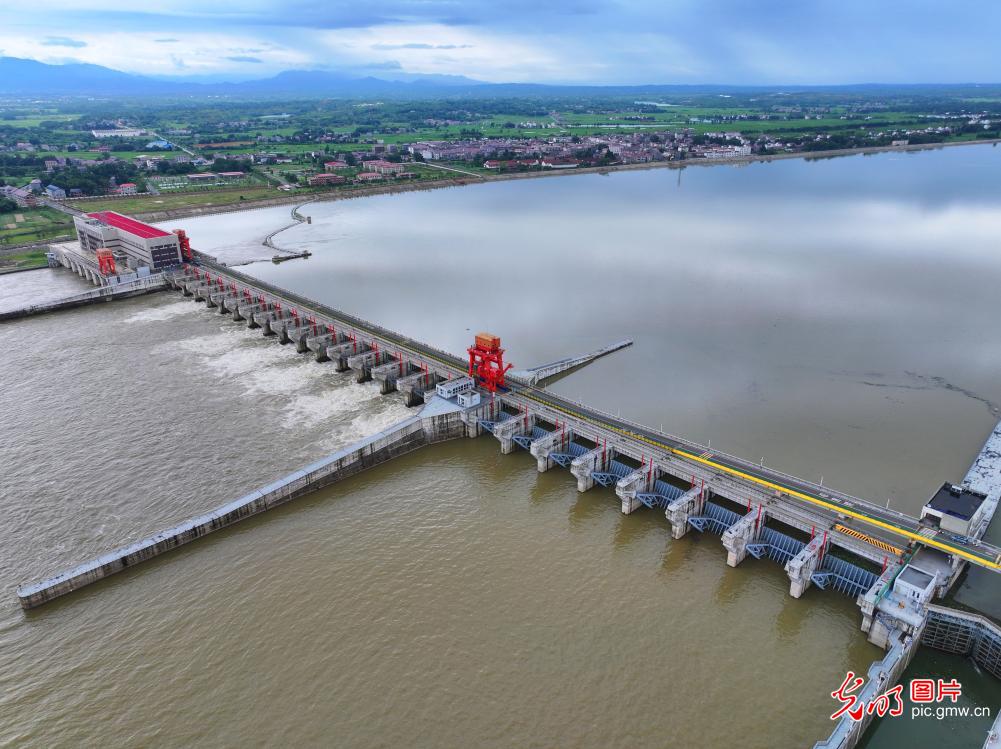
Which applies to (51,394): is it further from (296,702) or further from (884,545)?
(884,545)

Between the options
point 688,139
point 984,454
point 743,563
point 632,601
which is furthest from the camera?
point 688,139

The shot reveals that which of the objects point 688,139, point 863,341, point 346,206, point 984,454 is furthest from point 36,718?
point 688,139

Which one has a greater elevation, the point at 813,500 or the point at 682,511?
the point at 813,500

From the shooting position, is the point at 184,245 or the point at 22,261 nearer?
the point at 184,245

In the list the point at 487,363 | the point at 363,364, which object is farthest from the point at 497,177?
the point at 487,363

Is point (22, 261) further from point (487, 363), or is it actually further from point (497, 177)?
point (497, 177)

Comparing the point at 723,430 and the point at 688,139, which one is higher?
the point at 688,139

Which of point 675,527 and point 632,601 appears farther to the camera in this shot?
point 675,527
